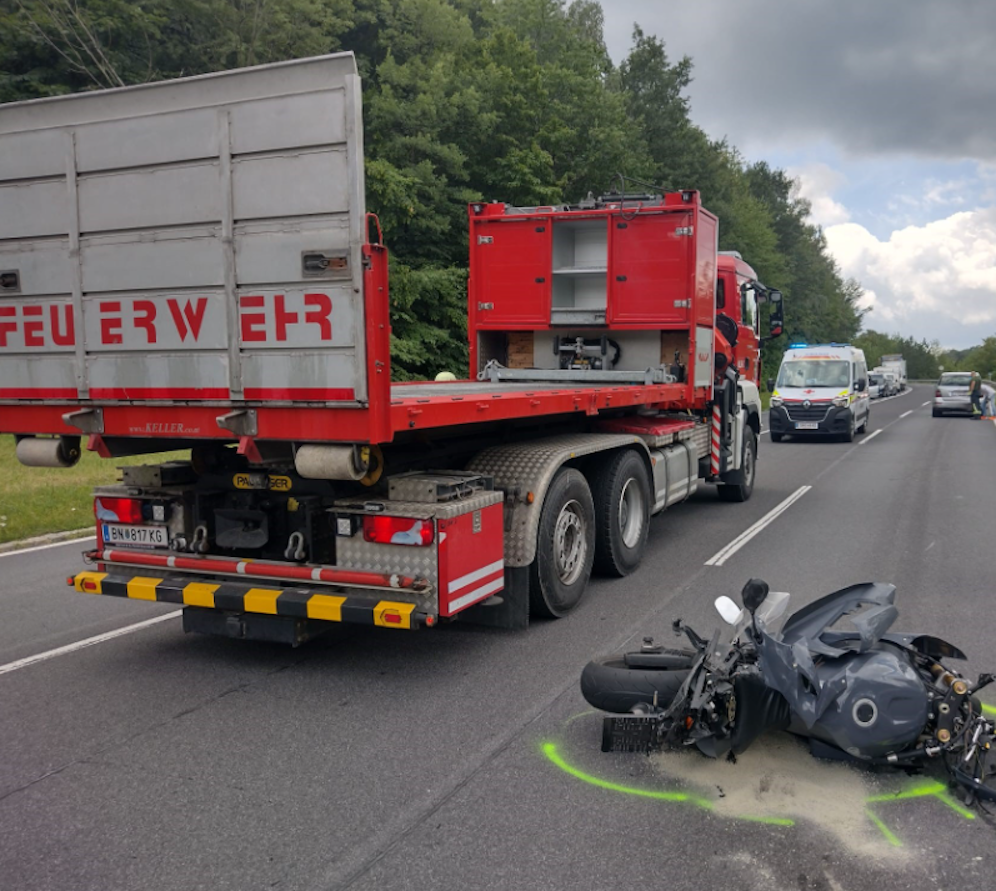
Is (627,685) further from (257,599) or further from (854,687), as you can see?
(257,599)

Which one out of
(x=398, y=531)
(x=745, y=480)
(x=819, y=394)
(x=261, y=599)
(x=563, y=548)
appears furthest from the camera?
(x=819, y=394)

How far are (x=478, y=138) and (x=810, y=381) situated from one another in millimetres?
12809

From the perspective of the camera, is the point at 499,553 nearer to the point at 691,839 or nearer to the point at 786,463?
the point at 691,839

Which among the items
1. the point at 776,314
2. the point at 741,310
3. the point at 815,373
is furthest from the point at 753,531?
the point at 815,373

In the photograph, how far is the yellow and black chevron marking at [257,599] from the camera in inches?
194

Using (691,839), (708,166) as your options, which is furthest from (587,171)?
(691,839)

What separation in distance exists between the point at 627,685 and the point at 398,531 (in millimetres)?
1492

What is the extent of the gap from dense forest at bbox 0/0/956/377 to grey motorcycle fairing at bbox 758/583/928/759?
19.2 metres

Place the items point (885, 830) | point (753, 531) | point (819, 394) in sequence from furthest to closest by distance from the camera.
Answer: point (819, 394), point (753, 531), point (885, 830)

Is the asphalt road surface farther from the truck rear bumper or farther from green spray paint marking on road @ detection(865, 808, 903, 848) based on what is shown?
the truck rear bumper

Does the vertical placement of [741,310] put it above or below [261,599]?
above

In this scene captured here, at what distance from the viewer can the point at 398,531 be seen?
4.98m

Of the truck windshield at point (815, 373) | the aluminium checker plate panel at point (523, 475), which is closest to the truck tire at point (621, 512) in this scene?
the aluminium checker plate panel at point (523, 475)

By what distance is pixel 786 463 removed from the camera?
57.2 feet
